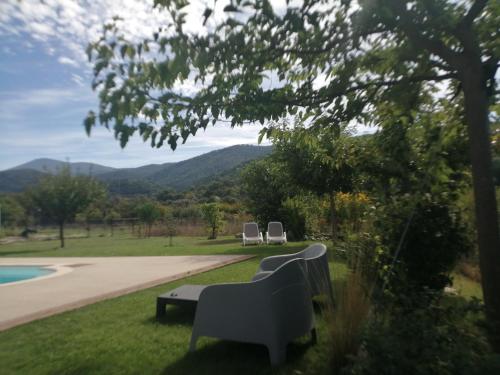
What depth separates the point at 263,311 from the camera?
301cm

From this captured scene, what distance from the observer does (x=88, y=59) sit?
2.36 meters

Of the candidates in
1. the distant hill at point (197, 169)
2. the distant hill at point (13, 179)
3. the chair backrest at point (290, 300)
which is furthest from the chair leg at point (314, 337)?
the distant hill at point (13, 179)

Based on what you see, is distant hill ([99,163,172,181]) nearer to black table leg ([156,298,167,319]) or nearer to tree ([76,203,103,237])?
tree ([76,203,103,237])

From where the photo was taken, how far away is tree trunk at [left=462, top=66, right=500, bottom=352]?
2.58 m

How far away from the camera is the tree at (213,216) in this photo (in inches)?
749

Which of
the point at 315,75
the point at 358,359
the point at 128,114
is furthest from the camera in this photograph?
the point at 315,75

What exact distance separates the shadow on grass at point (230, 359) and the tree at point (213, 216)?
15.3 meters

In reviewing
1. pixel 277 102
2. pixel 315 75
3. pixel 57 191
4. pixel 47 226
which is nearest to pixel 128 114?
pixel 277 102

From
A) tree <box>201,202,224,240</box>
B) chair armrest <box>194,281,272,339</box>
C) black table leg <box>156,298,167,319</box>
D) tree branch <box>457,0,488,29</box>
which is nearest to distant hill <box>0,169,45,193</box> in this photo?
tree <box>201,202,224,240</box>

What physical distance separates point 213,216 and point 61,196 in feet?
25.2

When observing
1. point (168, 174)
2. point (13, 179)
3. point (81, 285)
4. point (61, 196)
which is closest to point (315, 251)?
point (81, 285)

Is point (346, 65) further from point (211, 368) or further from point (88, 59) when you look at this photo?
point (211, 368)

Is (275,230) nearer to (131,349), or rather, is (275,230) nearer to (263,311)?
(131,349)

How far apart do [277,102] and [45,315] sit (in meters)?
4.25
